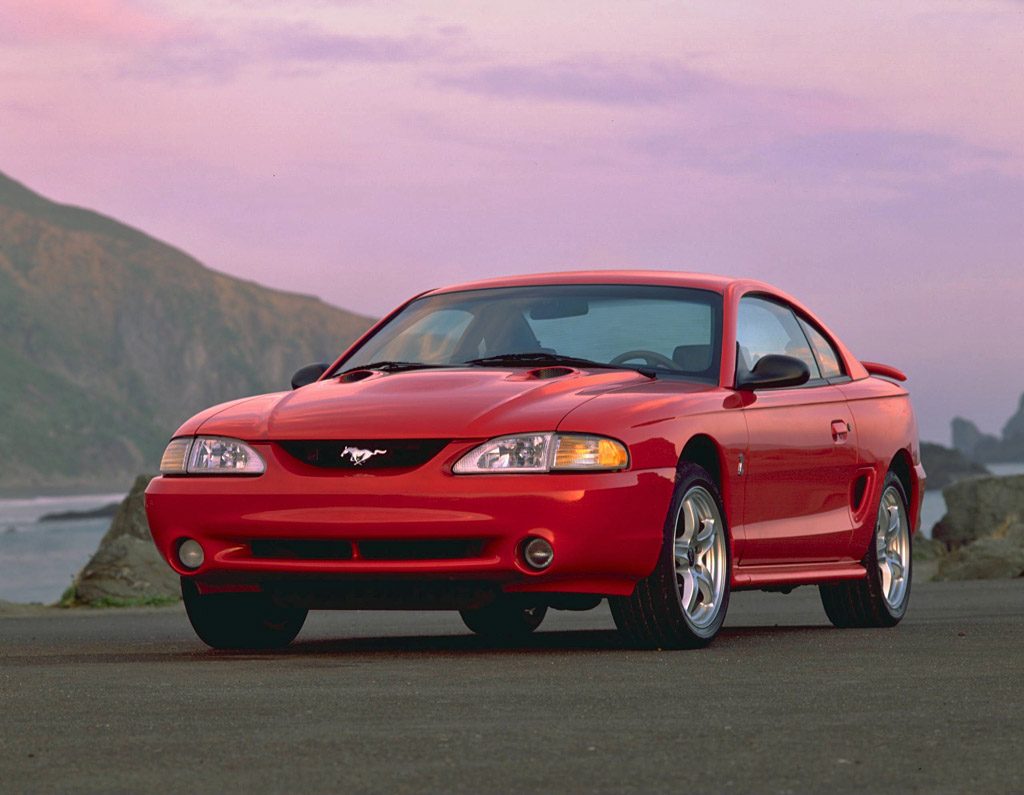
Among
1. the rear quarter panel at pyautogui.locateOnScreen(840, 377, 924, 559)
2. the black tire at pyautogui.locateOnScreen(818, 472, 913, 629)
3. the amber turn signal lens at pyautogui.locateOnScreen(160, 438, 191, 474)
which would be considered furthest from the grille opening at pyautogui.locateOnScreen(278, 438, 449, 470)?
the black tire at pyautogui.locateOnScreen(818, 472, 913, 629)

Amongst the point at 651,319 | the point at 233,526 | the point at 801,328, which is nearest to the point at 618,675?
the point at 233,526

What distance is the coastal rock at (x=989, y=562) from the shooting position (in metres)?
17.3

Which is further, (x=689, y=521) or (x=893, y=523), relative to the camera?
(x=893, y=523)

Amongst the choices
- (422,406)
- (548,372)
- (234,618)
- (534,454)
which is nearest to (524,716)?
(534,454)

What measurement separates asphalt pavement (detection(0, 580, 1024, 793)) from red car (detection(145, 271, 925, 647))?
277mm

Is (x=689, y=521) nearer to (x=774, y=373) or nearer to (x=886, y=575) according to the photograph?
(x=774, y=373)

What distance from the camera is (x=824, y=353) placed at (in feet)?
34.2

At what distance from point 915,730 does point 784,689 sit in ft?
3.56

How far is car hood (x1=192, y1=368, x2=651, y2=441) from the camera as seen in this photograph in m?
7.89

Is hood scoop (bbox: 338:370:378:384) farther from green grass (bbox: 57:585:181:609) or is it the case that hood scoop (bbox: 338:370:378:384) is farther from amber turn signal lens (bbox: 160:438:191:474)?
green grass (bbox: 57:585:181:609)

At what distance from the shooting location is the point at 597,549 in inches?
309

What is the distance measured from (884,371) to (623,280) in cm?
228

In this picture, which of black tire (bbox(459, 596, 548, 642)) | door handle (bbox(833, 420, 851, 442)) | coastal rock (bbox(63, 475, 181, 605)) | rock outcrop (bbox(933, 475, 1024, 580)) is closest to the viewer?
door handle (bbox(833, 420, 851, 442))

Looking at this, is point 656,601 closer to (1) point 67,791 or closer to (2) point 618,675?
(2) point 618,675
